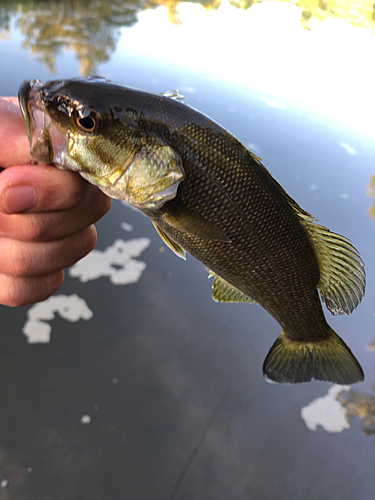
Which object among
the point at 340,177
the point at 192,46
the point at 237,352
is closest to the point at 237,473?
the point at 237,352

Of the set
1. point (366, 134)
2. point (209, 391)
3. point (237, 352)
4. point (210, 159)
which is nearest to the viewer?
point (210, 159)

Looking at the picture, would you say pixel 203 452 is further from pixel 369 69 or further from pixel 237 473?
pixel 369 69

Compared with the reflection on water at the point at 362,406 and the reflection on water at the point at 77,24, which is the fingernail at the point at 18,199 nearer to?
the reflection on water at the point at 362,406

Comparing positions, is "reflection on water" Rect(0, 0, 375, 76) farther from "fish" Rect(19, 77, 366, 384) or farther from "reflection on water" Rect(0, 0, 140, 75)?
"fish" Rect(19, 77, 366, 384)

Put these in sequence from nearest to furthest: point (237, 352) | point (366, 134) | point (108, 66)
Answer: point (237, 352) → point (366, 134) → point (108, 66)

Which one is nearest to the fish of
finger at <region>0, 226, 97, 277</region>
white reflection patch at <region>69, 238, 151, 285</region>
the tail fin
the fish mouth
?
the fish mouth

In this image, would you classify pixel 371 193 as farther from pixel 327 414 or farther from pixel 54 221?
pixel 54 221

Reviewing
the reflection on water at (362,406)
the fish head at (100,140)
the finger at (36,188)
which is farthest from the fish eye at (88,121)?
the reflection on water at (362,406)
